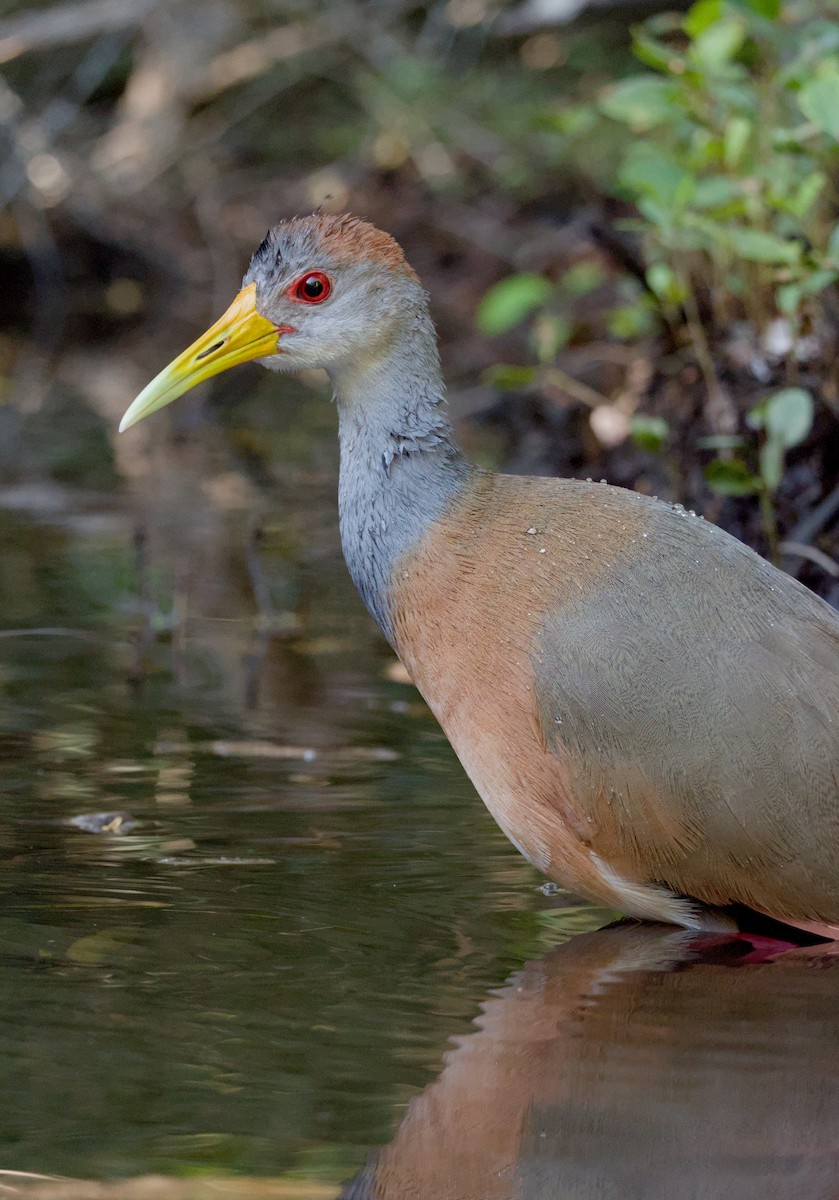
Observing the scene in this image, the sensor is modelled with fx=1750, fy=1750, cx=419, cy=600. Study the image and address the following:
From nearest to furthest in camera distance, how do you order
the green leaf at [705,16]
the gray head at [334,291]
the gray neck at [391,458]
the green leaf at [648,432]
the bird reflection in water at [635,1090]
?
the bird reflection in water at [635,1090] → the gray neck at [391,458] → the gray head at [334,291] → the green leaf at [705,16] → the green leaf at [648,432]

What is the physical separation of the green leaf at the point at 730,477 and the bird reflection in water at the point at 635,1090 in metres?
2.40

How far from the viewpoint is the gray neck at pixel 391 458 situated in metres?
4.38

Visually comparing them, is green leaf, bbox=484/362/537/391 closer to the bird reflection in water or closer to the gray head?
the gray head

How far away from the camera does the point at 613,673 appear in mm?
3963

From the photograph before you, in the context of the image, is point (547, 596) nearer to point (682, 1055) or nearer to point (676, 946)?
point (676, 946)

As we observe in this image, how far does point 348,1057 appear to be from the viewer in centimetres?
335

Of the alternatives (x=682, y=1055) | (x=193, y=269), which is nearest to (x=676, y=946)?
(x=682, y=1055)

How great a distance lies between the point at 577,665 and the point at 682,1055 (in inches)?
37.2

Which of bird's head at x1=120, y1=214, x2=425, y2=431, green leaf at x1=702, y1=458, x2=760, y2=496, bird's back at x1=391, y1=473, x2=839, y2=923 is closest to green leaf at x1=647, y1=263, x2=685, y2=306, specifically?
green leaf at x1=702, y1=458, x2=760, y2=496

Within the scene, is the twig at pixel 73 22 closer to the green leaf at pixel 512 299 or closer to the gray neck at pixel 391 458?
the green leaf at pixel 512 299

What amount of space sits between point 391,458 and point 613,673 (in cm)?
89

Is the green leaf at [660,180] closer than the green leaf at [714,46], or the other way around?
the green leaf at [660,180]

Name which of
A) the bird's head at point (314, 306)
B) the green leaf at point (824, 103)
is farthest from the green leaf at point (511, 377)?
the bird's head at point (314, 306)

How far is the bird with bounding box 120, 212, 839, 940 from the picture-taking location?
12.7 feet
